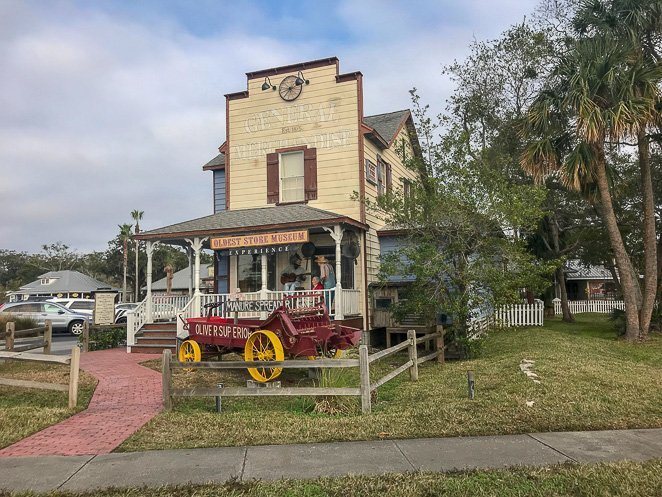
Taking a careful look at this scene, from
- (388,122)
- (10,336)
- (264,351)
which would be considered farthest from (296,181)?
(10,336)

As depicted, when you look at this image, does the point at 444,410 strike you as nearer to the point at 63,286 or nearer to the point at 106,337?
the point at 106,337

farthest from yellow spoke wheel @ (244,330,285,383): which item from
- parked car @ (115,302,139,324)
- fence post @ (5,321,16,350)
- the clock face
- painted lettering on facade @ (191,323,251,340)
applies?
parked car @ (115,302,139,324)

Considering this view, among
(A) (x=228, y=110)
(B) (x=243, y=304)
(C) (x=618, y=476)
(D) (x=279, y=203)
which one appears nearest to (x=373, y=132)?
(D) (x=279, y=203)

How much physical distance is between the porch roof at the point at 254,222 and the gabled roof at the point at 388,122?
458cm

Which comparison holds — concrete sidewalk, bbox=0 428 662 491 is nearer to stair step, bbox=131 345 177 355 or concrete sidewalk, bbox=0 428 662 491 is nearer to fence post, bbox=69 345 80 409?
fence post, bbox=69 345 80 409

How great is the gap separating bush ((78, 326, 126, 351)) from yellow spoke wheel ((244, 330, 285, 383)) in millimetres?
8156

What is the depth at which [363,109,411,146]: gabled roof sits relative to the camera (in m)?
19.0

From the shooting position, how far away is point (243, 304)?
48.4 ft

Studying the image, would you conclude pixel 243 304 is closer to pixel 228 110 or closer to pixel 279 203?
pixel 279 203

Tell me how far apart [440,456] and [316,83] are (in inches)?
539

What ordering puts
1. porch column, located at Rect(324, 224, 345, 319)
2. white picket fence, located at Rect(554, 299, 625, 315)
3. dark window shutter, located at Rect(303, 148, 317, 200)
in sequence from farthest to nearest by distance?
white picket fence, located at Rect(554, 299, 625, 315), dark window shutter, located at Rect(303, 148, 317, 200), porch column, located at Rect(324, 224, 345, 319)

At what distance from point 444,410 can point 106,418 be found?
4.69m

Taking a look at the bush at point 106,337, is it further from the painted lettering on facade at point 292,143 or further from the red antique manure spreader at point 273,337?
the painted lettering on facade at point 292,143

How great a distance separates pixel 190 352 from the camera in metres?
11.3
